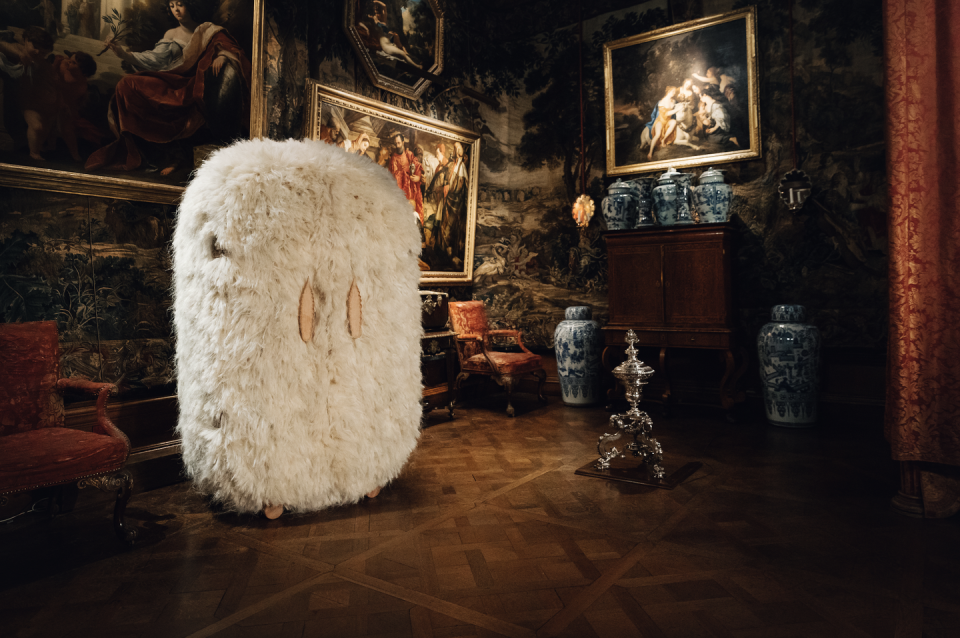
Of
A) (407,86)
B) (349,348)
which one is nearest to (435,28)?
(407,86)

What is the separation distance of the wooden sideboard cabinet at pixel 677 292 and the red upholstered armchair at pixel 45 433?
166 inches

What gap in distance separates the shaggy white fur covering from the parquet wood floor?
0.97 feet

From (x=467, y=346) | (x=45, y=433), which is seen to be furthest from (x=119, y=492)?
(x=467, y=346)

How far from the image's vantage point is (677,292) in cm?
531

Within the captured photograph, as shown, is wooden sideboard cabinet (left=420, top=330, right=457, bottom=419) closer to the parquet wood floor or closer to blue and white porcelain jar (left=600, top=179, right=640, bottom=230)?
blue and white porcelain jar (left=600, top=179, right=640, bottom=230)

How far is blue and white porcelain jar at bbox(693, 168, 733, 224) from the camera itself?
525 centimetres

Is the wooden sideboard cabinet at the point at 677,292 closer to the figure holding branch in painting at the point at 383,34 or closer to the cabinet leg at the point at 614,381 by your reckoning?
the cabinet leg at the point at 614,381

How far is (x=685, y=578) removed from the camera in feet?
7.11

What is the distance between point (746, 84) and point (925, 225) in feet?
10.9

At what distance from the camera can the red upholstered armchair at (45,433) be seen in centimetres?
237

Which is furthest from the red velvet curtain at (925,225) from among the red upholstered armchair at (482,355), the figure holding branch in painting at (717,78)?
the red upholstered armchair at (482,355)

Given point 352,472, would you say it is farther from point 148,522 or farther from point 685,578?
point 685,578

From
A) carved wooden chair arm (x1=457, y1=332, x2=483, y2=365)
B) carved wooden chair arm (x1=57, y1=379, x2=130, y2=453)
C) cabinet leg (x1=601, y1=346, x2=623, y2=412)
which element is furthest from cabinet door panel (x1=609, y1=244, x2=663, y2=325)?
carved wooden chair arm (x1=57, y1=379, x2=130, y2=453)

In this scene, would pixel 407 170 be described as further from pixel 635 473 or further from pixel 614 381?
pixel 635 473
